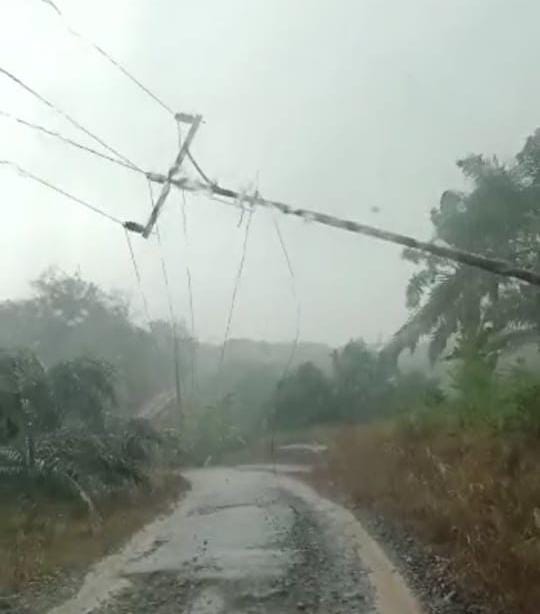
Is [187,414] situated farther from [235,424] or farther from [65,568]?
[65,568]

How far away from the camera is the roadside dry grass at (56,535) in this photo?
39.2 feet

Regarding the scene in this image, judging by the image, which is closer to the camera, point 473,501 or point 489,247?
point 473,501

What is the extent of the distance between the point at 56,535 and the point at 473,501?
23.5 feet

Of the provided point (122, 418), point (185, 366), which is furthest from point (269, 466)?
point (122, 418)

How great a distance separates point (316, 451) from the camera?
112ft

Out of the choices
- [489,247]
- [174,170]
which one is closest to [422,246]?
[174,170]

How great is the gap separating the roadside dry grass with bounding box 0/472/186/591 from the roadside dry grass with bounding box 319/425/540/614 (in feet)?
16.2

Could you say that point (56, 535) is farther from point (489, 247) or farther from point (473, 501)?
point (489, 247)

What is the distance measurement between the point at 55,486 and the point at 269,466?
67.5 ft

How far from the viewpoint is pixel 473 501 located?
444 inches

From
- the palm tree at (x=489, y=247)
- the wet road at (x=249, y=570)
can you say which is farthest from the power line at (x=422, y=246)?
the palm tree at (x=489, y=247)

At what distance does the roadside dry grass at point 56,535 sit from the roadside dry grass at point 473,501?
16.2ft

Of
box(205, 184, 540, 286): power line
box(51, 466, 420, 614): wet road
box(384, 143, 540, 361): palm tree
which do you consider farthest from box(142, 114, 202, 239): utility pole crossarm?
box(384, 143, 540, 361): palm tree

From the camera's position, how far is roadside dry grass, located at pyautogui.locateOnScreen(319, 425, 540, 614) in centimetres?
859
